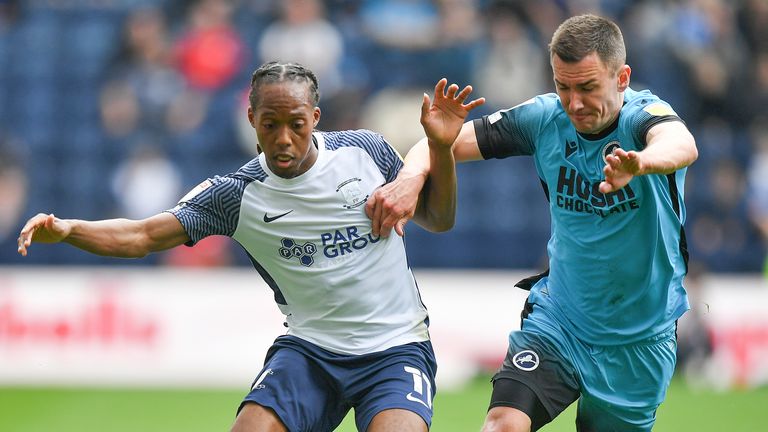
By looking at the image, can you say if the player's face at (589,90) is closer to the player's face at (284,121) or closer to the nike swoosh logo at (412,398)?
the player's face at (284,121)

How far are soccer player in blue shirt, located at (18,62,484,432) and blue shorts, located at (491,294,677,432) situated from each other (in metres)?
0.53

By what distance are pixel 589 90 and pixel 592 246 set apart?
79cm

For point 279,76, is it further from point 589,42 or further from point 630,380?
point 630,380

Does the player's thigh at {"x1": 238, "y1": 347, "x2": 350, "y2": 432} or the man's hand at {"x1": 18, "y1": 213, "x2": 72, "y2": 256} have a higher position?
the man's hand at {"x1": 18, "y1": 213, "x2": 72, "y2": 256}

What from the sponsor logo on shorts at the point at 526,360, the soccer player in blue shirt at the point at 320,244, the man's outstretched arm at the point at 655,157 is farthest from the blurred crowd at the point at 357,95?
the man's outstretched arm at the point at 655,157

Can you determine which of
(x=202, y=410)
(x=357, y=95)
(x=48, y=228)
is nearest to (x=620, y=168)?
(x=48, y=228)

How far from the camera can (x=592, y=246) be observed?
5.86 m

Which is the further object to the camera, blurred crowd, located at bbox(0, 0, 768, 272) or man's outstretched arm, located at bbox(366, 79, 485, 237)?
blurred crowd, located at bbox(0, 0, 768, 272)

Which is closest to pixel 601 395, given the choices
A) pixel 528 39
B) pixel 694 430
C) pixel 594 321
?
pixel 594 321

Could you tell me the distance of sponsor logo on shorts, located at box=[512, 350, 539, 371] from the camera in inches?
232

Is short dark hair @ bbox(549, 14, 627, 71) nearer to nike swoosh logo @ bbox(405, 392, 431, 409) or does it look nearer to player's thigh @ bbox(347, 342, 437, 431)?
player's thigh @ bbox(347, 342, 437, 431)

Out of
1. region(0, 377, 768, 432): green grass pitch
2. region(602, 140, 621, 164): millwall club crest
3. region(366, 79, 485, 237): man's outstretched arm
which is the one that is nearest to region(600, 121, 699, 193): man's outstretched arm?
region(602, 140, 621, 164): millwall club crest

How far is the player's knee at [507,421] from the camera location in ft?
18.3

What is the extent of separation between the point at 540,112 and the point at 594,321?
3.60ft
